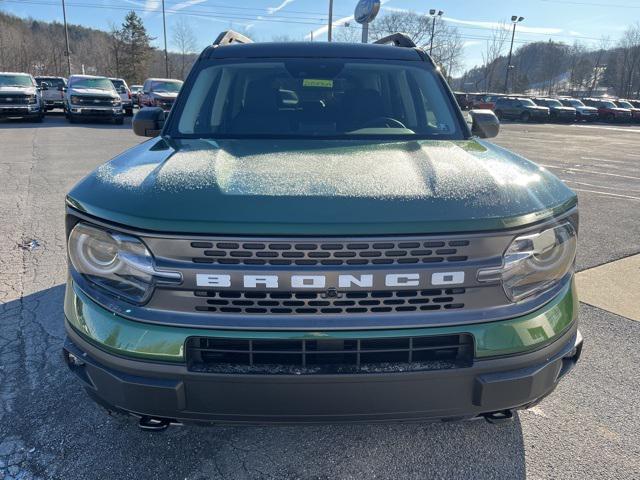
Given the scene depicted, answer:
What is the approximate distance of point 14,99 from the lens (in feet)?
64.7

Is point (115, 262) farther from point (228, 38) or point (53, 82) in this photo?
point (53, 82)

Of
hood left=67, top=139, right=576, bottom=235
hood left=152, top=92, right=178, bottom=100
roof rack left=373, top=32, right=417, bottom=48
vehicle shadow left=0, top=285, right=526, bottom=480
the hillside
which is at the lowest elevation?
vehicle shadow left=0, top=285, right=526, bottom=480

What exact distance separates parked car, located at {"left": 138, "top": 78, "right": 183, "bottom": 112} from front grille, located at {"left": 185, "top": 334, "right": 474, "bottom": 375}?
70.0 ft

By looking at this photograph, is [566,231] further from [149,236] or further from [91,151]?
[91,151]

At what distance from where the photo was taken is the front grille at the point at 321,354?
5.64 ft

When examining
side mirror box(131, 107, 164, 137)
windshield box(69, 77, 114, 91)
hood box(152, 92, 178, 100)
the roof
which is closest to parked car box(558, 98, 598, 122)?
hood box(152, 92, 178, 100)

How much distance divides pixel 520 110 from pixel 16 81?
3104 centimetres

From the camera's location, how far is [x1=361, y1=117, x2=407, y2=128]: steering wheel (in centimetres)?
312

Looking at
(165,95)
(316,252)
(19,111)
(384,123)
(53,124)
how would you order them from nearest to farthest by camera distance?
1. (316,252)
2. (384,123)
3. (19,111)
4. (53,124)
5. (165,95)

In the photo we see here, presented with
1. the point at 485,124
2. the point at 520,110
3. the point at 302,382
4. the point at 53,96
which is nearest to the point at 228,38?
the point at 485,124

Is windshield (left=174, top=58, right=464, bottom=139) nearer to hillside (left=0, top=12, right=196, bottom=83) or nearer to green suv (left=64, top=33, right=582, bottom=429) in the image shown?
green suv (left=64, top=33, right=582, bottom=429)

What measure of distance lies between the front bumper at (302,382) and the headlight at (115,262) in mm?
100

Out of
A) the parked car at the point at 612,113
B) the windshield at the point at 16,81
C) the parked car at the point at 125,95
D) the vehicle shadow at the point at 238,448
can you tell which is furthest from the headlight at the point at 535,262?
the parked car at the point at 612,113

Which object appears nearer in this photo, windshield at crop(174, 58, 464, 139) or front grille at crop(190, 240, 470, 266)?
front grille at crop(190, 240, 470, 266)
